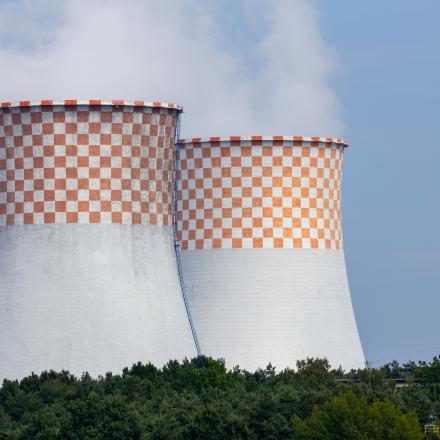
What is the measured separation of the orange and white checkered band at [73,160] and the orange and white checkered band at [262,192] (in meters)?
3.56

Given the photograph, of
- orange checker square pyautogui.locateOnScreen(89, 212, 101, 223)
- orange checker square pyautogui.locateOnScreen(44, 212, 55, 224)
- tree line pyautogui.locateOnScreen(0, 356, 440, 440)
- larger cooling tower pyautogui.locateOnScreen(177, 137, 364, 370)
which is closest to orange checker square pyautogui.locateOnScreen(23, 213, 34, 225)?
orange checker square pyautogui.locateOnScreen(44, 212, 55, 224)

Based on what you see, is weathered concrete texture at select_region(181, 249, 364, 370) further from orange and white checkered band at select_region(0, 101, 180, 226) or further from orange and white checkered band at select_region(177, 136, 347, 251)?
orange and white checkered band at select_region(0, 101, 180, 226)

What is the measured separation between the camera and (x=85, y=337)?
31.5m

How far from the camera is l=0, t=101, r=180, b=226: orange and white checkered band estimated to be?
31.8 metres

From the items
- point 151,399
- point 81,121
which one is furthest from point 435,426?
point 81,121

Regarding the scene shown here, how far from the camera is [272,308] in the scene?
3488 centimetres

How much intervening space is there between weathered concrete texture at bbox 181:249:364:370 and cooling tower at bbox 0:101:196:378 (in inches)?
112

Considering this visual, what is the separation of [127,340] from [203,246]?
4154 mm

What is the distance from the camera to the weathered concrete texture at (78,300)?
31.4 m

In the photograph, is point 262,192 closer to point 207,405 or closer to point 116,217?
point 116,217

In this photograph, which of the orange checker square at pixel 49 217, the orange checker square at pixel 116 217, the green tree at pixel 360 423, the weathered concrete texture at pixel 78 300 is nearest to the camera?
the green tree at pixel 360 423

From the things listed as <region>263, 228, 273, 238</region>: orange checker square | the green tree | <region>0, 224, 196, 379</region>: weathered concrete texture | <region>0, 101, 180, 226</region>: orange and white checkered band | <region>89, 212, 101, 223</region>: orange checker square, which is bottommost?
the green tree

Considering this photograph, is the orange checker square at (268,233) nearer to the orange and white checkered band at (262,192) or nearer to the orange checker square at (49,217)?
the orange and white checkered band at (262,192)

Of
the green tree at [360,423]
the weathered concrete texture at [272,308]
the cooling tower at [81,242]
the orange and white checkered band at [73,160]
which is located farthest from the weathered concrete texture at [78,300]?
the green tree at [360,423]
